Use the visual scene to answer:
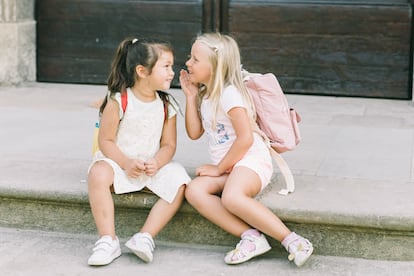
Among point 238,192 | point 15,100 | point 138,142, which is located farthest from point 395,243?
point 15,100

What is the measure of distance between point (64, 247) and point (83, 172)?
22.6 inches

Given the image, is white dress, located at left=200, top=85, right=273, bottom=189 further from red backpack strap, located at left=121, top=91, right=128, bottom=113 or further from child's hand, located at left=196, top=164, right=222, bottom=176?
red backpack strap, located at left=121, top=91, right=128, bottom=113

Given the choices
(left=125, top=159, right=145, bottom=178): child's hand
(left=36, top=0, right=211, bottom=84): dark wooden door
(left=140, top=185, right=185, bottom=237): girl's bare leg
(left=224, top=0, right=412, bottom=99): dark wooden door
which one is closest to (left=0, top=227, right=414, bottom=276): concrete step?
(left=140, top=185, right=185, bottom=237): girl's bare leg

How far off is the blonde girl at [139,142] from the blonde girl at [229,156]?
11cm

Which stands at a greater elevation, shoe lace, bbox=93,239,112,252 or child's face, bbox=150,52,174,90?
child's face, bbox=150,52,174,90

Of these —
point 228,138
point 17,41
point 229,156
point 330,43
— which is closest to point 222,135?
point 228,138

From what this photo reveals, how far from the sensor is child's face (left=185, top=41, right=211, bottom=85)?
4199mm

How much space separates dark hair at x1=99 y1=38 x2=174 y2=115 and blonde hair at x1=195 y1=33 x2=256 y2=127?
8.4 inches

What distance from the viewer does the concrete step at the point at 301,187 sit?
4.06 metres

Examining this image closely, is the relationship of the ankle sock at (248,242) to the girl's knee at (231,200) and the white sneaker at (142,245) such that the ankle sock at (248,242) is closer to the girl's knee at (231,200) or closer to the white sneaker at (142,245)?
the girl's knee at (231,200)

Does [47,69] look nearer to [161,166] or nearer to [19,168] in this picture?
[19,168]

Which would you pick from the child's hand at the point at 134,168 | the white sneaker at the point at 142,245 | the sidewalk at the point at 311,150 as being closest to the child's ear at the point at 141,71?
the child's hand at the point at 134,168

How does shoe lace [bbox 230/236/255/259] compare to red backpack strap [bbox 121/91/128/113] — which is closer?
shoe lace [bbox 230/236/255/259]

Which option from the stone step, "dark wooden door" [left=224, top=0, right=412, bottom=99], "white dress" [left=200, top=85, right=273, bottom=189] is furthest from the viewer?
"dark wooden door" [left=224, top=0, right=412, bottom=99]
